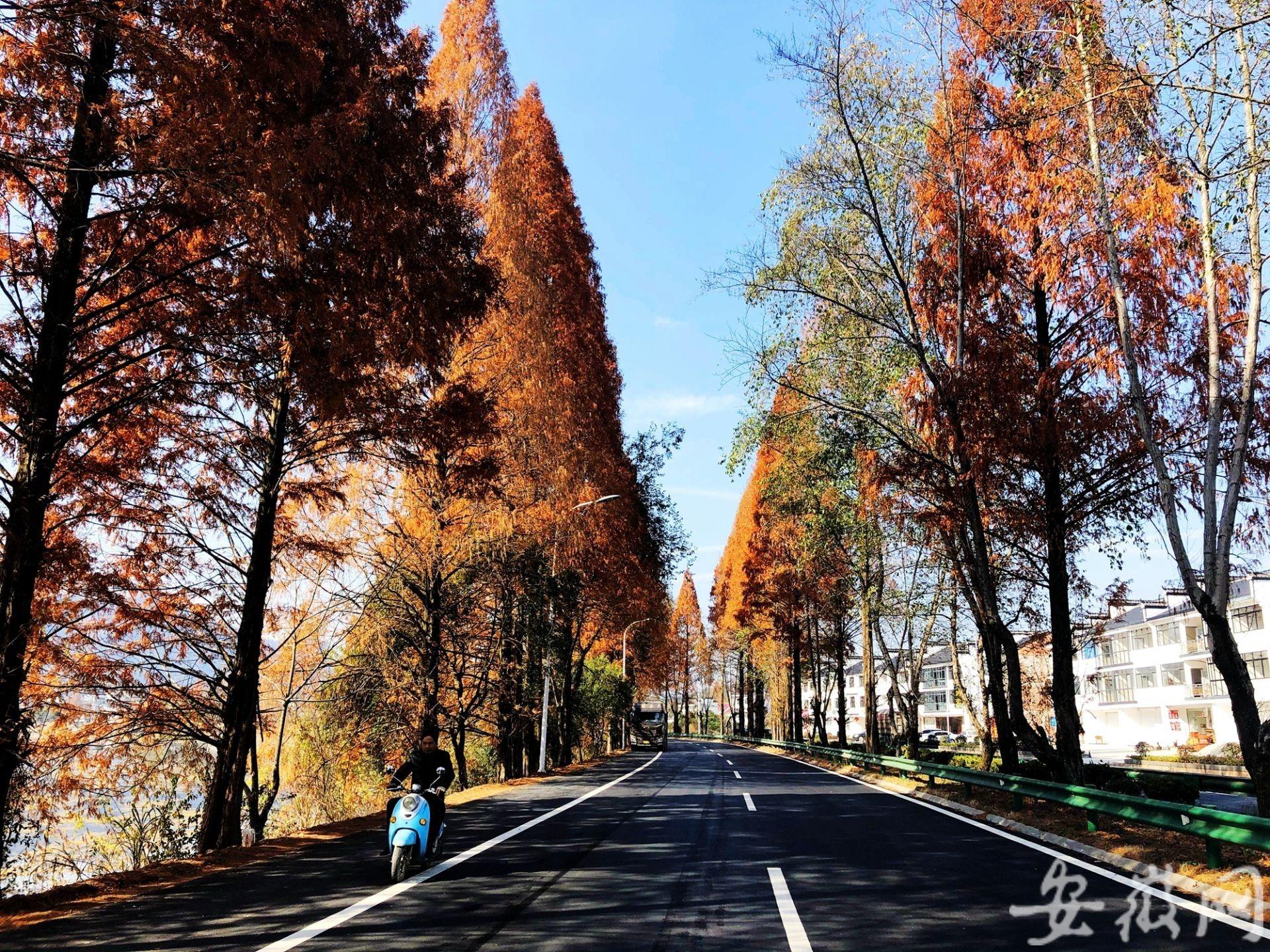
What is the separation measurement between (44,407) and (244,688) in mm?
4647

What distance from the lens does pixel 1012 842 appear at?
1015cm

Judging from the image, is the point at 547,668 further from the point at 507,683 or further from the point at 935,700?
the point at 935,700

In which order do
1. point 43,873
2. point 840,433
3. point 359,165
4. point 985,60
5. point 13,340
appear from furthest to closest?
point 840,433 < point 985,60 < point 43,873 < point 13,340 < point 359,165

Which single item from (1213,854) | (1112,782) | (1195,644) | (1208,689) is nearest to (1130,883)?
(1213,854)

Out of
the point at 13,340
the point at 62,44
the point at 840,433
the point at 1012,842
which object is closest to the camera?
the point at 62,44

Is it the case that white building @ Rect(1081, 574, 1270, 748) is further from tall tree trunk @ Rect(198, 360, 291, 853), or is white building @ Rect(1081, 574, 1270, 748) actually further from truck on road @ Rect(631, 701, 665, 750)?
tall tree trunk @ Rect(198, 360, 291, 853)

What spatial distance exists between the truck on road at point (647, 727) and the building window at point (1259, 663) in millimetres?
35043

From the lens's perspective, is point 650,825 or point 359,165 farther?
point 650,825

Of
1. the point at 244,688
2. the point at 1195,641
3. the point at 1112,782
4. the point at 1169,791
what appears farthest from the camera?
the point at 1195,641

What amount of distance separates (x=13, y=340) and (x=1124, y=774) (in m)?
22.7

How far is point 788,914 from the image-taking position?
6465 mm

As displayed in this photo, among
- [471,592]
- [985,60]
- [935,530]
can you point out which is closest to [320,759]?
[471,592]

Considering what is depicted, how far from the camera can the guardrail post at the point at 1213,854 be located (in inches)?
314

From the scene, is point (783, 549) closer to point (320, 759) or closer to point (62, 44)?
point (320, 759)
